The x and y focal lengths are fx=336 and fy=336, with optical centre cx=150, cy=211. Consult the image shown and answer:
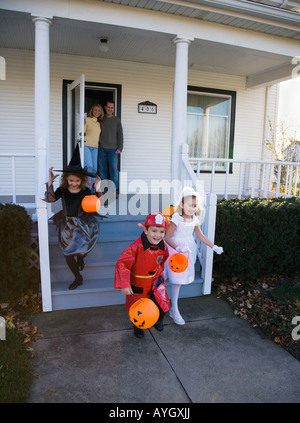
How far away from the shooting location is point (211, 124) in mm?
8367

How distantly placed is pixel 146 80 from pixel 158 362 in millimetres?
6220

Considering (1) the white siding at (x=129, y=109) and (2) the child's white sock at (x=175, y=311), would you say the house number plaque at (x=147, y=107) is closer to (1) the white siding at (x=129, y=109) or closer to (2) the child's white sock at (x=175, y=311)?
(1) the white siding at (x=129, y=109)

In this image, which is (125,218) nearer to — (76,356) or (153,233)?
(153,233)

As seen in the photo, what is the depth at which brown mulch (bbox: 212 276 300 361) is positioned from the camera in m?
3.41

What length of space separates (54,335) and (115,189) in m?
3.89

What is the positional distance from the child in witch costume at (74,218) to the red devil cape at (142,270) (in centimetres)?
83

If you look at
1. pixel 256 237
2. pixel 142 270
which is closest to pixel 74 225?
pixel 142 270

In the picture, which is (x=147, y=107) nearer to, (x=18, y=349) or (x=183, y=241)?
(x=183, y=241)

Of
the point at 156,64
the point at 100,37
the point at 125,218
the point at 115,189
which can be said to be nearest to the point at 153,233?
the point at 125,218

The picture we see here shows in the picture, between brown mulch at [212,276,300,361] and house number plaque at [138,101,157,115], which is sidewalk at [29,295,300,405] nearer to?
brown mulch at [212,276,300,361]

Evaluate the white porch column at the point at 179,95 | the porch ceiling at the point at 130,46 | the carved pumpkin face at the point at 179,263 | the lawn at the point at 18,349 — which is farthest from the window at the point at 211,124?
the lawn at the point at 18,349

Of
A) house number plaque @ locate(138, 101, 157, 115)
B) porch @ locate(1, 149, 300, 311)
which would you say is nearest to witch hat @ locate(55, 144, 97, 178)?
porch @ locate(1, 149, 300, 311)
